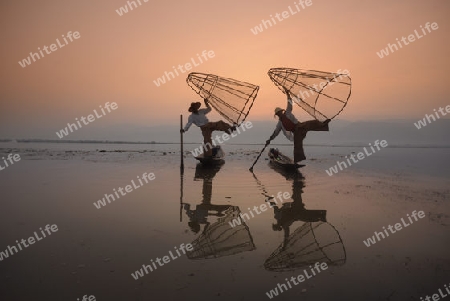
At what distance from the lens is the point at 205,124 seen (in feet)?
66.4

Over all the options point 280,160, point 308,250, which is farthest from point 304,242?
point 280,160

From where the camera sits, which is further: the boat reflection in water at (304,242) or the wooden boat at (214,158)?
the wooden boat at (214,158)

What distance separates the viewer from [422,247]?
237 inches

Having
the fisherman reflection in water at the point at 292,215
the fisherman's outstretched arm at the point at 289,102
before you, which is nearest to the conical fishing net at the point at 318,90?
the fisherman's outstretched arm at the point at 289,102

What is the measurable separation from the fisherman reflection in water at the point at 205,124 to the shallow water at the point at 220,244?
8565mm

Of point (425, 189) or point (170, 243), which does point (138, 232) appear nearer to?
point (170, 243)

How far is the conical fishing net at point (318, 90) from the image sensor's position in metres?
15.1

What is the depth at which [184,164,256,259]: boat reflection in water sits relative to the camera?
5.76 meters

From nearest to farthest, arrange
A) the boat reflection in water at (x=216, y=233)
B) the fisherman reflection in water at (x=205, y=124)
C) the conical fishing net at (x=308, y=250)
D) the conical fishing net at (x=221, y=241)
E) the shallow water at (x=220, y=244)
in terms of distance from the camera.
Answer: the shallow water at (x=220, y=244) → the conical fishing net at (x=308, y=250) → the conical fishing net at (x=221, y=241) → the boat reflection in water at (x=216, y=233) → the fisherman reflection in water at (x=205, y=124)

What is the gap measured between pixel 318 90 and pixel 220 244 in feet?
39.2

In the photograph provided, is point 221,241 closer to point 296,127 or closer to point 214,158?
point 296,127

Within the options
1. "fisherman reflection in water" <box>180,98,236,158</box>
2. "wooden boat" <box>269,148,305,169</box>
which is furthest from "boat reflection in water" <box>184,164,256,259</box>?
"fisherman reflection in water" <box>180,98,236,158</box>

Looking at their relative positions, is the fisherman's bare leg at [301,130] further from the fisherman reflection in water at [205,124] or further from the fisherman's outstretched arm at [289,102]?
the fisherman reflection in water at [205,124]

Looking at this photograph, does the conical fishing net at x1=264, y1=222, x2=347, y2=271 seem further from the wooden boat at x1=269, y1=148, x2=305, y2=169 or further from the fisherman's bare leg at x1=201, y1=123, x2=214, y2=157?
the fisherman's bare leg at x1=201, y1=123, x2=214, y2=157
